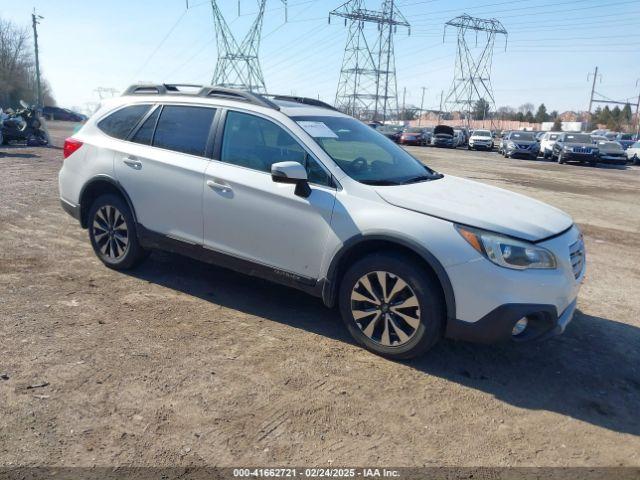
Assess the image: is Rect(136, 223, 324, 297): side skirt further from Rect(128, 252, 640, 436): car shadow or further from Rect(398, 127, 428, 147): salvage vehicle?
Rect(398, 127, 428, 147): salvage vehicle

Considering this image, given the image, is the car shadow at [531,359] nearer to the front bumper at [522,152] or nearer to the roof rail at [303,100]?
the roof rail at [303,100]

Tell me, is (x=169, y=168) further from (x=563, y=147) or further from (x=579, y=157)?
(x=563, y=147)

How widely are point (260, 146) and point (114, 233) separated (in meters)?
1.98

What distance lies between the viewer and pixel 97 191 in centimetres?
548

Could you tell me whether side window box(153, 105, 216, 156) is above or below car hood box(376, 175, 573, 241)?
above

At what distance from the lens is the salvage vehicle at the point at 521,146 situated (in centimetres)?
3170

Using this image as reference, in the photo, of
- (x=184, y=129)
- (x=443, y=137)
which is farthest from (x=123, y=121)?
(x=443, y=137)

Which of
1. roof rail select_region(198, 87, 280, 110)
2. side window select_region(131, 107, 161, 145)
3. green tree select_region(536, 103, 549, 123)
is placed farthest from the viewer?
green tree select_region(536, 103, 549, 123)

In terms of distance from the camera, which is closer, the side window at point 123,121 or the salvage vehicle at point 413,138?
the side window at point 123,121

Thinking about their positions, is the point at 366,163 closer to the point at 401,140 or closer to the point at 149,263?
the point at 149,263

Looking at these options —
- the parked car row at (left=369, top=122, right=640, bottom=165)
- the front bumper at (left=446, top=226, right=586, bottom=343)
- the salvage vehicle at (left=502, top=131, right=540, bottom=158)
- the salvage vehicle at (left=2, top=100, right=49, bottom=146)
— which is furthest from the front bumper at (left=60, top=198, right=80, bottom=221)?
the salvage vehicle at (left=502, top=131, right=540, bottom=158)

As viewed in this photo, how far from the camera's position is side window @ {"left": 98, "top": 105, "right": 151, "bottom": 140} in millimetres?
5309

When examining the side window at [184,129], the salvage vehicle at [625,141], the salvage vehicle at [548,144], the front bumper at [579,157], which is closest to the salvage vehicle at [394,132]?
the salvage vehicle at [548,144]

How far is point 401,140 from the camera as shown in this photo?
4397 centimetres
